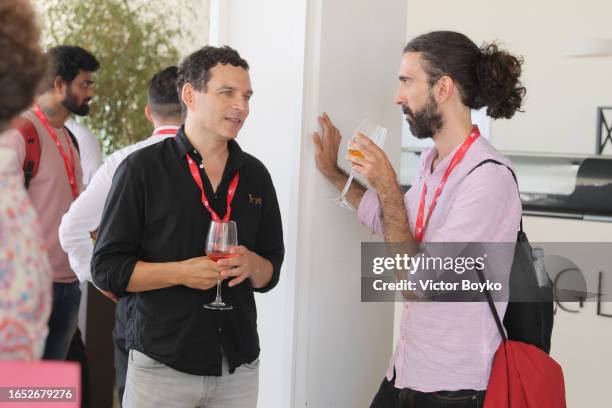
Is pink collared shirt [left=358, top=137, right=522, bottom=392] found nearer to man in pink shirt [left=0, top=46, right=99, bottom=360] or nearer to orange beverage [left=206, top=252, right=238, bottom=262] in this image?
orange beverage [left=206, top=252, right=238, bottom=262]

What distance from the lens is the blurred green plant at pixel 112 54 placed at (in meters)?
4.48

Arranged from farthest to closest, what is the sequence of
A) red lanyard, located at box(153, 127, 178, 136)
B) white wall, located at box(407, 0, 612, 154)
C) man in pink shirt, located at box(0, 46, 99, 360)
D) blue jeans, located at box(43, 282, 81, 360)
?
white wall, located at box(407, 0, 612, 154) → blue jeans, located at box(43, 282, 81, 360) → man in pink shirt, located at box(0, 46, 99, 360) → red lanyard, located at box(153, 127, 178, 136)

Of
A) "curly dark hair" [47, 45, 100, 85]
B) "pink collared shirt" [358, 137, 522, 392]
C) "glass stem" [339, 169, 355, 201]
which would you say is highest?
"curly dark hair" [47, 45, 100, 85]

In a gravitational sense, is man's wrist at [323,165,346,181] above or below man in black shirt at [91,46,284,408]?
above

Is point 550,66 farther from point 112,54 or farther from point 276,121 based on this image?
point 276,121

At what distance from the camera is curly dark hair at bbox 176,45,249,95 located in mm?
2152

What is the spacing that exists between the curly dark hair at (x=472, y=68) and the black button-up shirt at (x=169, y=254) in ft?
2.12

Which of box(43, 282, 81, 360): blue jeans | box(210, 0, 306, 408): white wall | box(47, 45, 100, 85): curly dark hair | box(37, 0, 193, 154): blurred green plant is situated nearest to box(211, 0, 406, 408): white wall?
box(210, 0, 306, 408): white wall

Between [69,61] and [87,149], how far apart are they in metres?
0.63

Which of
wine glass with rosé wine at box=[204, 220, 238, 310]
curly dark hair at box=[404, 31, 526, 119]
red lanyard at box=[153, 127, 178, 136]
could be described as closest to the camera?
wine glass with rosé wine at box=[204, 220, 238, 310]

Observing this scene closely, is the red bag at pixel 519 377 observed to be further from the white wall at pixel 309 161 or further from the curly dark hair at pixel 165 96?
the curly dark hair at pixel 165 96

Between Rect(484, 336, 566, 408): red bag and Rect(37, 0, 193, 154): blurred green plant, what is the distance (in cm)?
307

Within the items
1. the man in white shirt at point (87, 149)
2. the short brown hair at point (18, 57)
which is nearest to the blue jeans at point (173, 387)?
the short brown hair at point (18, 57)

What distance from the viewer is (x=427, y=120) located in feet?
7.10
